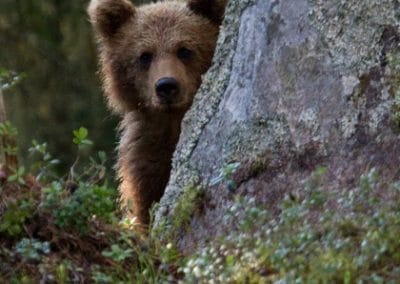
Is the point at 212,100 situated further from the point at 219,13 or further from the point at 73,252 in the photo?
the point at 219,13

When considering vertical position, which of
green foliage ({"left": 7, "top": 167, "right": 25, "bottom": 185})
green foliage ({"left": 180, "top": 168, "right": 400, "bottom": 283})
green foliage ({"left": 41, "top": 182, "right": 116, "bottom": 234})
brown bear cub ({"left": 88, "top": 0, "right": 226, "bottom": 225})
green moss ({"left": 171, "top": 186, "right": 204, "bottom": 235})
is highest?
green foliage ({"left": 180, "top": 168, "right": 400, "bottom": 283})

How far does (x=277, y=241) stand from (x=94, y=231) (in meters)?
0.90

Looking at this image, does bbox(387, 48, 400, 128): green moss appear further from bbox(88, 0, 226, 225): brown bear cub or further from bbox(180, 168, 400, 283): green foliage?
bbox(88, 0, 226, 225): brown bear cub

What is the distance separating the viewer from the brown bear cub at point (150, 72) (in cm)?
873

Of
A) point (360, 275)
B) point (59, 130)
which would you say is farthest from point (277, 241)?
point (59, 130)

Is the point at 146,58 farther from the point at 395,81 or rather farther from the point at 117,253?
the point at 117,253

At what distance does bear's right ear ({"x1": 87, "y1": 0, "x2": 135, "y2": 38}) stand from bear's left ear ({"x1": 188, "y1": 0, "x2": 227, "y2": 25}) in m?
0.43

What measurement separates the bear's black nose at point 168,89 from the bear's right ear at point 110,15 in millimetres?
858

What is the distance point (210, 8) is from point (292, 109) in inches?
108

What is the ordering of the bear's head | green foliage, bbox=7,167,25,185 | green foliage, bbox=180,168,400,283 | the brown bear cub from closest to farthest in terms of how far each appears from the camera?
green foliage, bbox=180,168,400,283
green foliage, bbox=7,167,25,185
the brown bear cub
the bear's head

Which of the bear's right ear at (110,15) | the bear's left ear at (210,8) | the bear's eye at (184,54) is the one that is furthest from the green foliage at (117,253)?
the bear's right ear at (110,15)

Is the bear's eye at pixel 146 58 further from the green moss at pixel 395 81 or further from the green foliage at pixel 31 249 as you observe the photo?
the green foliage at pixel 31 249

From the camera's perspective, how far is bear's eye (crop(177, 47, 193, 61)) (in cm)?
914

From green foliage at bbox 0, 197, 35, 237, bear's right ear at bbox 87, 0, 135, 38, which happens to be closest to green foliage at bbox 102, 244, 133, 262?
green foliage at bbox 0, 197, 35, 237
